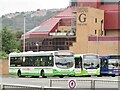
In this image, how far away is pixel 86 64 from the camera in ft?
164

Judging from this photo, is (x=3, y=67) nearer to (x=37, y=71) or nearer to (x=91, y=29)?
(x=37, y=71)

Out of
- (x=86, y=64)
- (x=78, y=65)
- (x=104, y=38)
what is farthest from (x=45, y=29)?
(x=78, y=65)

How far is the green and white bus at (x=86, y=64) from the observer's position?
49.8 meters

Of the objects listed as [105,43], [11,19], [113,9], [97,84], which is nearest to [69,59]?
[97,84]

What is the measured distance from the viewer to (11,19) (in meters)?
199

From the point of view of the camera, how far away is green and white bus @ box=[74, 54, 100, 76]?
163 feet

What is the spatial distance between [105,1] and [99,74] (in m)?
53.6

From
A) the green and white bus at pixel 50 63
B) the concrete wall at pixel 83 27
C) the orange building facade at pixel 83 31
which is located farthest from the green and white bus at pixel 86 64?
the concrete wall at pixel 83 27

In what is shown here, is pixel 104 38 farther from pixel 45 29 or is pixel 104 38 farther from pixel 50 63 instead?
pixel 50 63

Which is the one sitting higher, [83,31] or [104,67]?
[83,31]

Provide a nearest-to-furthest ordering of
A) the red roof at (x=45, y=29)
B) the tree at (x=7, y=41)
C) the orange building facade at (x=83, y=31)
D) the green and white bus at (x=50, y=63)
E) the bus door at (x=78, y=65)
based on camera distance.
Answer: the green and white bus at (x=50, y=63), the bus door at (x=78, y=65), the orange building facade at (x=83, y=31), the tree at (x=7, y=41), the red roof at (x=45, y=29)

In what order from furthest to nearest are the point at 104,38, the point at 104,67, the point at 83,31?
1. the point at 83,31
2. the point at 104,38
3. the point at 104,67

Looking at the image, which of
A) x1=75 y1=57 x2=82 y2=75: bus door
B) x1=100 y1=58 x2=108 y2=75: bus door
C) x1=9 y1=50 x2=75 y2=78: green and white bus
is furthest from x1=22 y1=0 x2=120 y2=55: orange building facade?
x1=9 y1=50 x2=75 y2=78: green and white bus

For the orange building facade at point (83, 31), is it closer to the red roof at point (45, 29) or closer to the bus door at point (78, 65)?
the red roof at point (45, 29)
